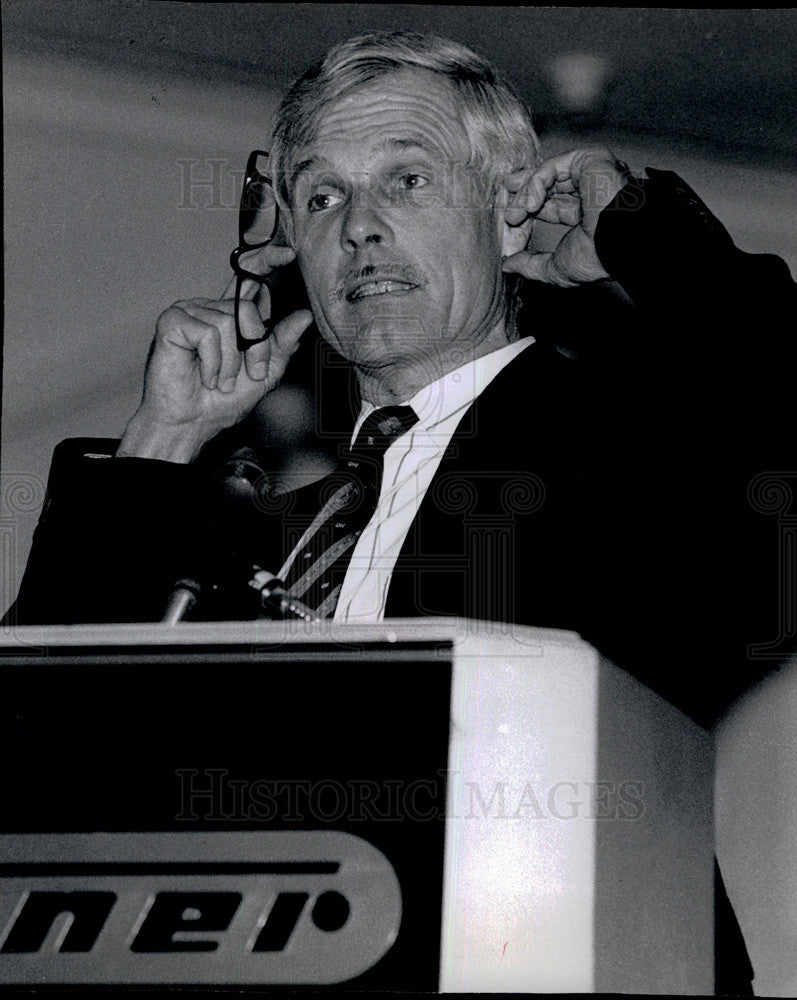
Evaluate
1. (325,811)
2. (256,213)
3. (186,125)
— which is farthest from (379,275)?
(325,811)

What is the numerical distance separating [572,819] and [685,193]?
2.77 feet

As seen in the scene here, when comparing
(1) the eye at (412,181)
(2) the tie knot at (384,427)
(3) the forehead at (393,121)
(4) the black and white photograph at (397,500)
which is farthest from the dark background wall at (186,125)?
(2) the tie knot at (384,427)

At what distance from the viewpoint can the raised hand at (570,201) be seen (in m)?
1.72

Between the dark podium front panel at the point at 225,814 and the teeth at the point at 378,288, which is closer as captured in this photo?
the dark podium front panel at the point at 225,814

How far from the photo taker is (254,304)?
2.04 metres

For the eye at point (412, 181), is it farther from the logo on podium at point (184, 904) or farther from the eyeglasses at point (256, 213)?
the logo on podium at point (184, 904)

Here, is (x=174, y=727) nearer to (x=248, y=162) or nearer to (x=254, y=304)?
(x=254, y=304)

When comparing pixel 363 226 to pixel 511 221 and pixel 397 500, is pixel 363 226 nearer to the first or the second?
pixel 511 221

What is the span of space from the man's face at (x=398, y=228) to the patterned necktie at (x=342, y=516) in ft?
0.31

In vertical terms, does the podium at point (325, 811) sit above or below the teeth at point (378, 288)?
below

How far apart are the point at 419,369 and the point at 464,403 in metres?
0.10

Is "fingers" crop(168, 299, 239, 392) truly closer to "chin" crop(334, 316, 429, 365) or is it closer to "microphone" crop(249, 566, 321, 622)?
"chin" crop(334, 316, 429, 365)

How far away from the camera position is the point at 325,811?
1.27 m

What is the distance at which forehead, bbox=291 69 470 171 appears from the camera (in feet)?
6.36
